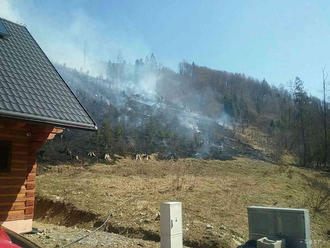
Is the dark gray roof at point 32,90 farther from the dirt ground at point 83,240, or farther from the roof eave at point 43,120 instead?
the dirt ground at point 83,240

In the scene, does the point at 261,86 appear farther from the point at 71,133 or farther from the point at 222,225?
the point at 222,225

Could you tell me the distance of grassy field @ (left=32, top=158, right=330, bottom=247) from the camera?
10.1 metres

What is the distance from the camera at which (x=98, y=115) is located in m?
39.8

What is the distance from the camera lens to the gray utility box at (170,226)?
23.2 feet

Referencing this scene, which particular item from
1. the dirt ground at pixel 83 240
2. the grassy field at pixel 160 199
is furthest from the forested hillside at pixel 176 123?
the dirt ground at pixel 83 240

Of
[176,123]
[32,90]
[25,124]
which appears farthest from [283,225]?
[176,123]

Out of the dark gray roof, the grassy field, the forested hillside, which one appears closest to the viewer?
the dark gray roof

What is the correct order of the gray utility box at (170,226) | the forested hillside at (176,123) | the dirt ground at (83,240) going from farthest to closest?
the forested hillside at (176,123)
the dirt ground at (83,240)
the gray utility box at (170,226)

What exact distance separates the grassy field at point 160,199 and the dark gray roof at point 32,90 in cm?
425

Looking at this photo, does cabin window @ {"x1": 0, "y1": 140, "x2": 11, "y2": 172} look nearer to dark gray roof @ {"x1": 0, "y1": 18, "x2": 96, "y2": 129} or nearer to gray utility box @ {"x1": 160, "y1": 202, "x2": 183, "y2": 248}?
dark gray roof @ {"x1": 0, "y1": 18, "x2": 96, "y2": 129}

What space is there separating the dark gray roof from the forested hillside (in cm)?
A: 1336

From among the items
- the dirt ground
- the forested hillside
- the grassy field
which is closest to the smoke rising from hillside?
the forested hillside

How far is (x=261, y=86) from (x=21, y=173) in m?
112

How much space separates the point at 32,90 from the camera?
773cm
